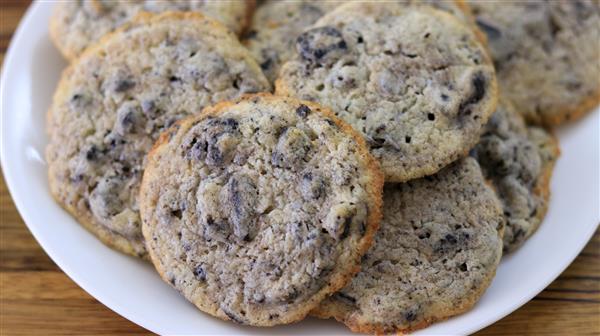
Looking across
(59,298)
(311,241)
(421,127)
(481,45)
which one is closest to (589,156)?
(481,45)

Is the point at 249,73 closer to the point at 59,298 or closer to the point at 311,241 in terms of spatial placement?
the point at 311,241

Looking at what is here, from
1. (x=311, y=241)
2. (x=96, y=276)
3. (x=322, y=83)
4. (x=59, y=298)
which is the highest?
(x=322, y=83)

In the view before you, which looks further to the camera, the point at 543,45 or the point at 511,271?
the point at 543,45

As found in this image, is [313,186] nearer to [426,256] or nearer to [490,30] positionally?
[426,256]

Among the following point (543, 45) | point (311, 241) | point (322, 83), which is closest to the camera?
point (311, 241)

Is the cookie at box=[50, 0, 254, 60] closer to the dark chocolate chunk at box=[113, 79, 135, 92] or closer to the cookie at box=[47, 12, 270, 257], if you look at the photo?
the cookie at box=[47, 12, 270, 257]

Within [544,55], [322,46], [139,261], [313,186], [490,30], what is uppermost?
[322,46]

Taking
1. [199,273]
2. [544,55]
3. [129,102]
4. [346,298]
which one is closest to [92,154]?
[129,102]
